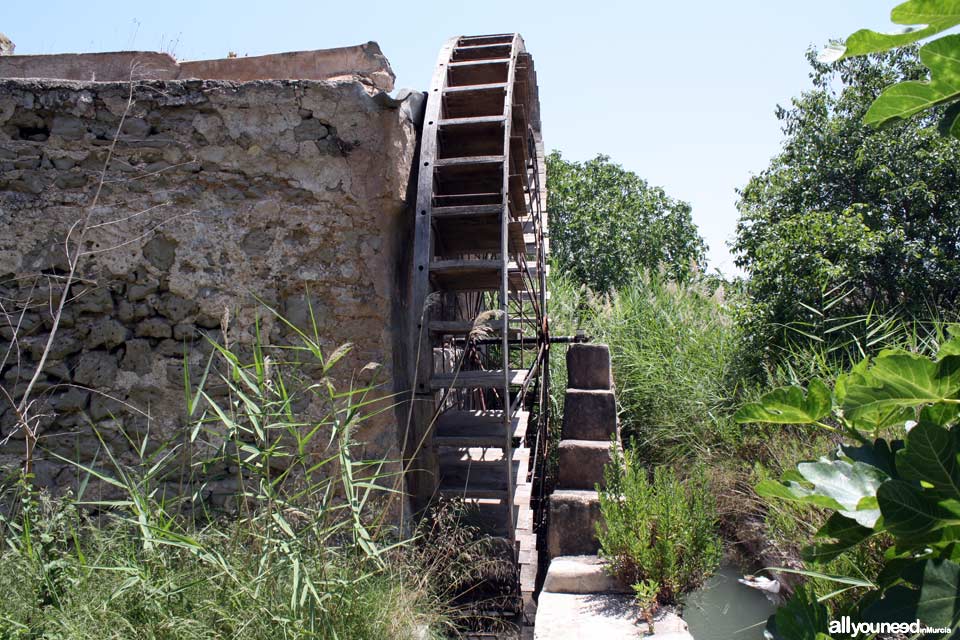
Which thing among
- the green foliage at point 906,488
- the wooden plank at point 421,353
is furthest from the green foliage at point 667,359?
the green foliage at point 906,488

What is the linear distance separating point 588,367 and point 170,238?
261cm

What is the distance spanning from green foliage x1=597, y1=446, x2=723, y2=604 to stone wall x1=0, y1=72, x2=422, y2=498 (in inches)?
46.0

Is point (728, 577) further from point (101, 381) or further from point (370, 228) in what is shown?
point (101, 381)

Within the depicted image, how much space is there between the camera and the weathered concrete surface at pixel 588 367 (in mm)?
4777

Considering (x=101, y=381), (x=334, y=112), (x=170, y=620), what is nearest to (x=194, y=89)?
(x=334, y=112)

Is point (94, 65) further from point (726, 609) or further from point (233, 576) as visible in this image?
point (726, 609)

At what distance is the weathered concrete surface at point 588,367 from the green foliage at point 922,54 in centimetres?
391

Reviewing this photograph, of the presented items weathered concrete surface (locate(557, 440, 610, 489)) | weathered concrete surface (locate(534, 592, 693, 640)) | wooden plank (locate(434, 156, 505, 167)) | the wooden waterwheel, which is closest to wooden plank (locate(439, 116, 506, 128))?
the wooden waterwheel

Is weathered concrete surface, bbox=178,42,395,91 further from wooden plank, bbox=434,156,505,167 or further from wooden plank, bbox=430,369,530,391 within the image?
wooden plank, bbox=430,369,530,391

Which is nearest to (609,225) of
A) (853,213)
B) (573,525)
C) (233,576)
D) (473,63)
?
Result: (853,213)

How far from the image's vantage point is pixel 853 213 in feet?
24.0

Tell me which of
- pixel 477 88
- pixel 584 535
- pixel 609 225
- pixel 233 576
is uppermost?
pixel 609 225

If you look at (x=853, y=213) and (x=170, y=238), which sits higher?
(x=853, y=213)

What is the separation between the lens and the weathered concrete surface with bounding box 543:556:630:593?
139 inches
